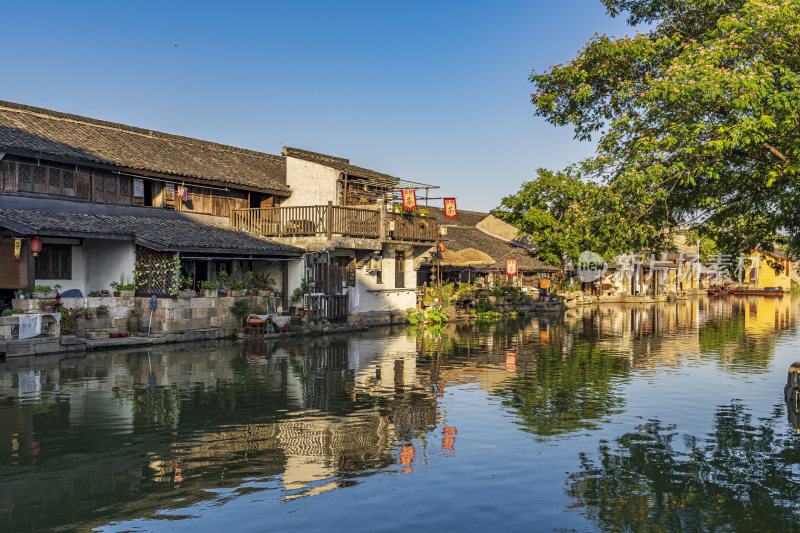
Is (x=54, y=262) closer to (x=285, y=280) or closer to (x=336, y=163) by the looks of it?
(x=285, y=280)

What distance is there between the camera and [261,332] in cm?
2573

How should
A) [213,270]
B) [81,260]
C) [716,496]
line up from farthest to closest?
[213,270] → [81,260] → [716,496]

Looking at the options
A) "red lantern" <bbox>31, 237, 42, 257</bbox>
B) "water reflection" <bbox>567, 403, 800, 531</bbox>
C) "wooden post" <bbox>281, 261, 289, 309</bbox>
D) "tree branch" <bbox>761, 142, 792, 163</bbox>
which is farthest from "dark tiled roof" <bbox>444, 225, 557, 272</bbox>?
"water reflection" <bbox>567, 403, 800, 531</bbox>

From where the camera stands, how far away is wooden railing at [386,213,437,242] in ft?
111

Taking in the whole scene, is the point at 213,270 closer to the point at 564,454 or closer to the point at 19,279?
the point at 19,279

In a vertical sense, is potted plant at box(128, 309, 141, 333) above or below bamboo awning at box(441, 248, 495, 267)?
below

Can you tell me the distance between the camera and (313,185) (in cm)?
3388

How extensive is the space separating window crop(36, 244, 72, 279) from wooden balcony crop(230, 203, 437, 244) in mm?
7955

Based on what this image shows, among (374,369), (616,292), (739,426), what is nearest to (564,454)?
(739,426)

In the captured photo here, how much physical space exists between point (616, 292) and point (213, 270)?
45868 millimetres

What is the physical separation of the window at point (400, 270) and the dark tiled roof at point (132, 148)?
22.3 feet

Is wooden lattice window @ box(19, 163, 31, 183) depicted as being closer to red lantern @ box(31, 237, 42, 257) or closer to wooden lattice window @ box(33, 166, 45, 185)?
wooden lattice window @ box(33, 166, 45, 185)

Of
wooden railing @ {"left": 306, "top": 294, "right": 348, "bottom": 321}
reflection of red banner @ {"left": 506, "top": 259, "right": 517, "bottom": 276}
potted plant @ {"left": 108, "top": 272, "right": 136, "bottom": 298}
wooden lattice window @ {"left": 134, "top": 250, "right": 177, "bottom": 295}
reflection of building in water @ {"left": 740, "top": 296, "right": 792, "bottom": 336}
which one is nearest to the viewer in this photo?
potted plant @ {"left": 108, "top": 272, "right": 136, "bottom": 298}

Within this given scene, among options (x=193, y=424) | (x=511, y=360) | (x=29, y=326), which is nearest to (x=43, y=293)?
(x=29, y=326)
